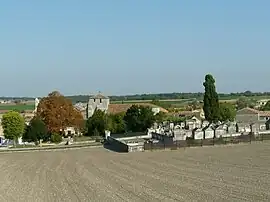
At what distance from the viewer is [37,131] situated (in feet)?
233

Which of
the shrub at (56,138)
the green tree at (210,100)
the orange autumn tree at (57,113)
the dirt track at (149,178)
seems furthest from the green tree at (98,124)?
the dirt track at (149,178)

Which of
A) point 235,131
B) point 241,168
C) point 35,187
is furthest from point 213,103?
point 35,187

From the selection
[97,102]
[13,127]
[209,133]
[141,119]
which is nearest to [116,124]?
[141,119]

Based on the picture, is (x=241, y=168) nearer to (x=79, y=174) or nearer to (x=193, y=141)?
(x=79, y=174)

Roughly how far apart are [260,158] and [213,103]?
34346 mm

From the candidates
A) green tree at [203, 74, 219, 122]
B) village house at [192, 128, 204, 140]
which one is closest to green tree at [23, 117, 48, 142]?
green tree at [203, 74, 219, 122]

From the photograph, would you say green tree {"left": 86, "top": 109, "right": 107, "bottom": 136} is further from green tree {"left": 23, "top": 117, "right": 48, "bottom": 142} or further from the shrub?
green tree {"left": 23, "top": 117, "right": 48, "bottom": 142}

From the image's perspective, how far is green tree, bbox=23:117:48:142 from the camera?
7056 cm

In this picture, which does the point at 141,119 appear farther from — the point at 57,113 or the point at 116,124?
the point at 57,113

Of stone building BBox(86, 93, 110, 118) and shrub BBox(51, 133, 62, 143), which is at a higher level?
stone building BBox(86, 93, 110, 118)

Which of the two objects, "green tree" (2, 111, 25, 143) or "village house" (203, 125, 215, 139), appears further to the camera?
"green tree" (2, 111, 25, 143)

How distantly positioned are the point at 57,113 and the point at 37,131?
572cm

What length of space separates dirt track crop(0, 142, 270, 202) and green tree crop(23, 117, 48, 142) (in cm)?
3080

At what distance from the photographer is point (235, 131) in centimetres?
5109
